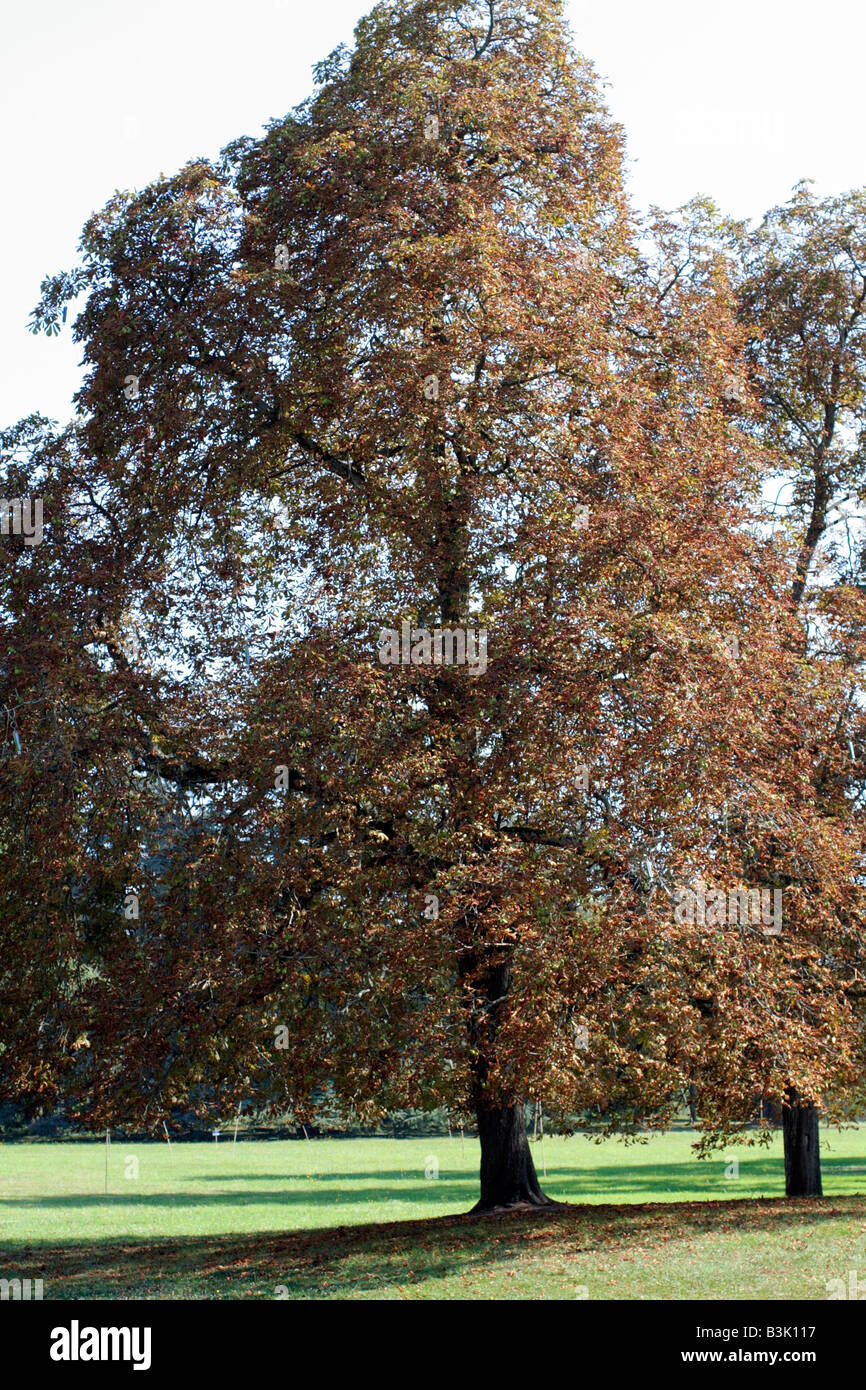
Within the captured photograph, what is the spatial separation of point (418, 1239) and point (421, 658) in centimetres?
672

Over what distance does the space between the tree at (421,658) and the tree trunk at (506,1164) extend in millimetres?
92

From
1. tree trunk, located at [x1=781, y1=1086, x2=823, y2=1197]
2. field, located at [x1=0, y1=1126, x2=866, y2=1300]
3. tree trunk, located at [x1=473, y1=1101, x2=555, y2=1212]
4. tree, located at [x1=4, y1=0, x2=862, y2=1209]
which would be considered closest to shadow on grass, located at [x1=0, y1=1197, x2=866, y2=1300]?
field, located at [x1=0, y1=1126, x2=866, y2=1300]

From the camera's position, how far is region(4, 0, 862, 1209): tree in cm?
1261

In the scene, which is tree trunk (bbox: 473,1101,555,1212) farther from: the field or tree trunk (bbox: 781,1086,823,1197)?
tree trunk (bbox: 781,1086,823,1197)

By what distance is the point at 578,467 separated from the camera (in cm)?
1438

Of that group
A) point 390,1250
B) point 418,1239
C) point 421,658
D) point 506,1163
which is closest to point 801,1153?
point 506,1163

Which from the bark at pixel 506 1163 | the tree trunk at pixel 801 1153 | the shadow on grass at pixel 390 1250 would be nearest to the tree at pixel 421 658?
the bark at pixel 506 1163

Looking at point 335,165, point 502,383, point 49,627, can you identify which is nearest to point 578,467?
point 502,383

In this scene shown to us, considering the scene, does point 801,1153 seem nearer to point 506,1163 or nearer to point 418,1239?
point 506,1163

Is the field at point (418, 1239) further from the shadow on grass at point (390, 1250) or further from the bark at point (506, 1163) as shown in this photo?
the bark at point (506, 1163)

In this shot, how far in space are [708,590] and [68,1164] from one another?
3287 centimetres

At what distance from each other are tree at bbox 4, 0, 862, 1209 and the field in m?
1.45

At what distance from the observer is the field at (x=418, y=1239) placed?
1117 cm

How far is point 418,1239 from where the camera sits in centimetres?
1441
